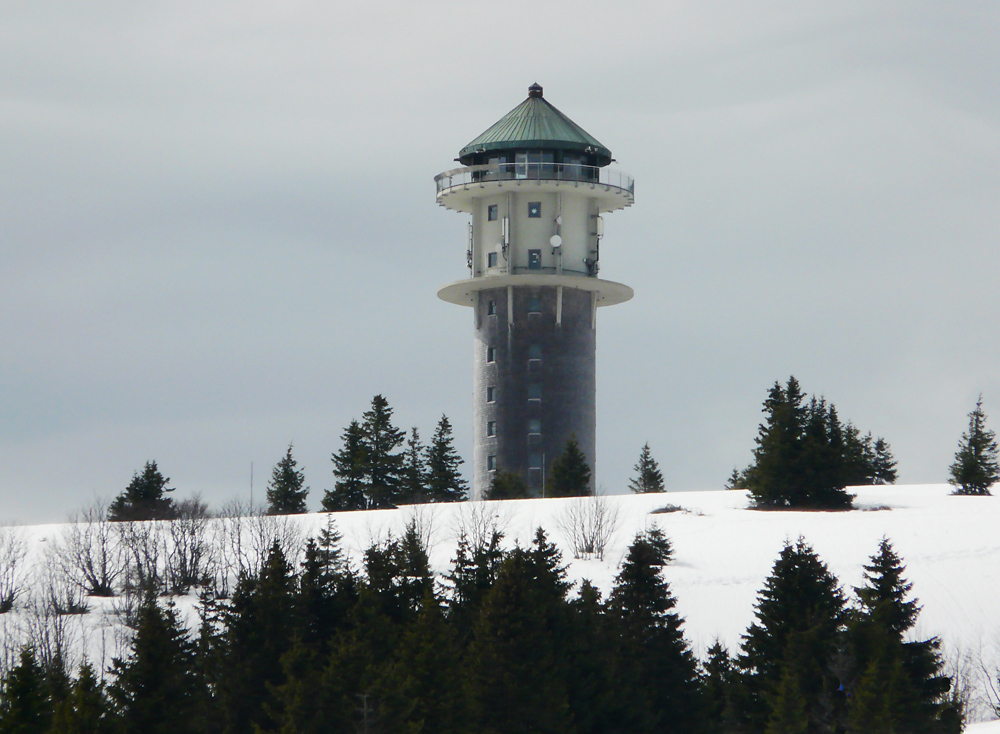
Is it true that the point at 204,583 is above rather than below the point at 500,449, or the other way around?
below

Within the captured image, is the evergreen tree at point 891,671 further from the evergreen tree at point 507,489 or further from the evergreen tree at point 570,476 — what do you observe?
the evergreen tree at point 507,489

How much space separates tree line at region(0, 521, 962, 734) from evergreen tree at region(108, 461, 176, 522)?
1046 inches

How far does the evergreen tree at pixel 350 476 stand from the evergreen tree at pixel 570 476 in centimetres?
1014

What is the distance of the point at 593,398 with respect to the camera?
83.5m

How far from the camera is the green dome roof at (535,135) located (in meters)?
83.6

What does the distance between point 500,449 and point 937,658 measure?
37.0 m

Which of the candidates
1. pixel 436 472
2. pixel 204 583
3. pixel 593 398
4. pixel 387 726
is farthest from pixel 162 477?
pixel 387 726

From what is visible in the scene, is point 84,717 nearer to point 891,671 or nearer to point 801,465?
point 891,671

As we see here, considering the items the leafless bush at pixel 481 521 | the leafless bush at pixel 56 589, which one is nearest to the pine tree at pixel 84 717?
the leafless bush at pixel 56 589

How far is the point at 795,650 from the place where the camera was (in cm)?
4650

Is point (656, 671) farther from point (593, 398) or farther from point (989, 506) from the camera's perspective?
point (593, 398)

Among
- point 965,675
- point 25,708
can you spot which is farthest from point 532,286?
point 25,708

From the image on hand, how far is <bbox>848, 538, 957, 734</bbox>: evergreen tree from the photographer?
1702 inches

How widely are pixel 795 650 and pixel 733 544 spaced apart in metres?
17.4
